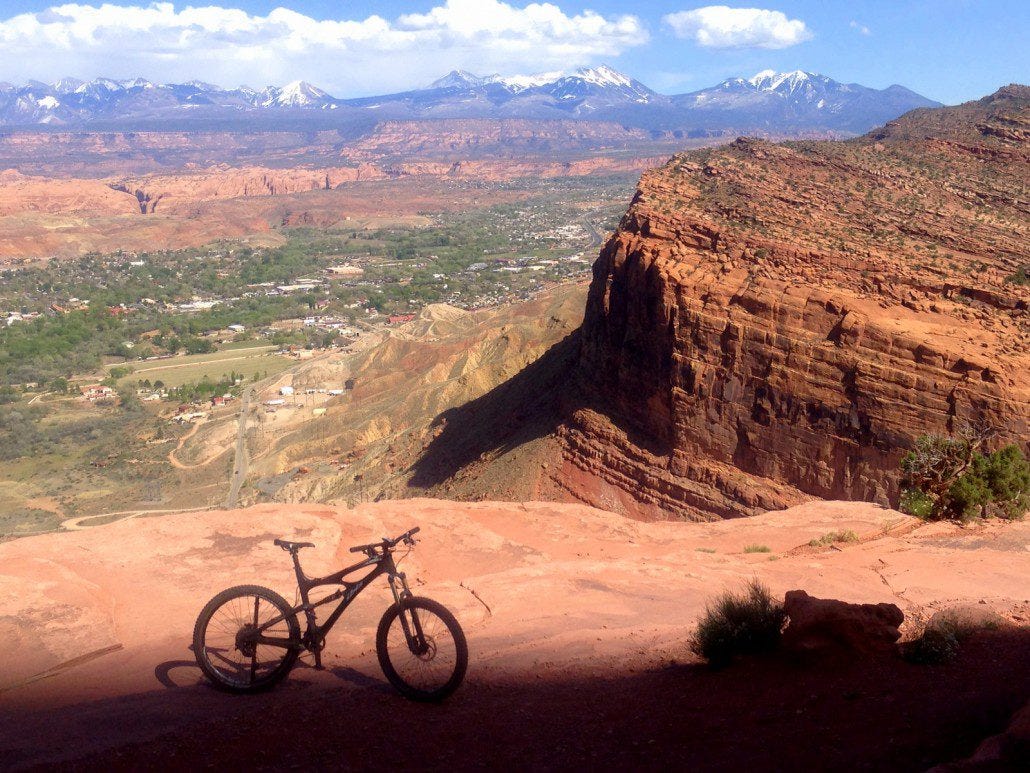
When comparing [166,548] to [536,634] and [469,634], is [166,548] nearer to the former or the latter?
[469,634]

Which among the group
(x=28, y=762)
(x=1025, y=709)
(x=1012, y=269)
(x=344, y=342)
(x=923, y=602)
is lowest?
(x=344, y=342)

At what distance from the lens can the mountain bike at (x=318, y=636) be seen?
6578mm

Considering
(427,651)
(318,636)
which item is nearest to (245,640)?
(318,636)

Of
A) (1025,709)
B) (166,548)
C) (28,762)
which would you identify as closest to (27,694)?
(28,762)

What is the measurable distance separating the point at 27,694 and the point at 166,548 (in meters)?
3.63

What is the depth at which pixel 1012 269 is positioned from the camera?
21.3m

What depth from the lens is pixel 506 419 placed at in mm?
29125

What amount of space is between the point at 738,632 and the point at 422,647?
2.73m

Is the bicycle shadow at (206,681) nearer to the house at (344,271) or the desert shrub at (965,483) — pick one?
the desert shrub at (965,483)

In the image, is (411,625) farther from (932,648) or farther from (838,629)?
(932,648)

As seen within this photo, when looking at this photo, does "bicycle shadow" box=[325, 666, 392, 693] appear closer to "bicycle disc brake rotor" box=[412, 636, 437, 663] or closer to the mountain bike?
the mountain bike

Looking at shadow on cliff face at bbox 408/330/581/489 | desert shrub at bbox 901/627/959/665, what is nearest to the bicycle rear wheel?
desert shrub at bbox 901/627/959/665

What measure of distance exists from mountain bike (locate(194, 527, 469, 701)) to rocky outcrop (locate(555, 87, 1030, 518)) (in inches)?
593

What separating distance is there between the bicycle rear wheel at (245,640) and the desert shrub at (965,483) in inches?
477
